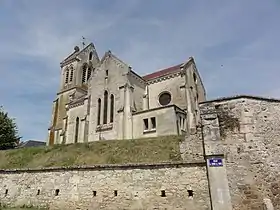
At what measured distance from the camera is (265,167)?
10555 mm

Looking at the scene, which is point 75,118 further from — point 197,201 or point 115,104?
point 197,201

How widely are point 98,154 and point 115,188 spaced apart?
305cm

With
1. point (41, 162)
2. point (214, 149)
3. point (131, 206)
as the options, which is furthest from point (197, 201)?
point (41, 162)

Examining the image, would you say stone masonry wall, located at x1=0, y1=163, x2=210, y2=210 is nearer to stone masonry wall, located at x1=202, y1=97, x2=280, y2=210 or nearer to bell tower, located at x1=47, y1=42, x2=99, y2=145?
stone masonry wall, located at x1=202, y1=97, x2=280, y2=210

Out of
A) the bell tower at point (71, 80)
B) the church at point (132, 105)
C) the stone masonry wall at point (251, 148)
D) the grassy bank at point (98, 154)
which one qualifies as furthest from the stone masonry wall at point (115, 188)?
the bell tower at point (71, 80)

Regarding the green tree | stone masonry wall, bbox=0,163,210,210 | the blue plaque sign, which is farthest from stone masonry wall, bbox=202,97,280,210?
the green tree

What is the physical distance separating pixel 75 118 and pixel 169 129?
1435cm

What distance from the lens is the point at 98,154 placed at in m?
14.8

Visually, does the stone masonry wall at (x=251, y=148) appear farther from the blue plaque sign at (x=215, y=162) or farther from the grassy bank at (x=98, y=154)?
the grassy bank at (x=98, y=154)

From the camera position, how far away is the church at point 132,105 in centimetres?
2370

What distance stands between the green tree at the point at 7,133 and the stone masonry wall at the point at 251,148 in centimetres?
2466

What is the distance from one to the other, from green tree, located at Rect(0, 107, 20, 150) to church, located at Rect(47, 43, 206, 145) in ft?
19.4

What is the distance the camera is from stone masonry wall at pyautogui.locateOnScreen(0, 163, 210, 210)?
11133 mm

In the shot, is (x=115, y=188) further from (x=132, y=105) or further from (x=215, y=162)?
(x=132, y=105)
